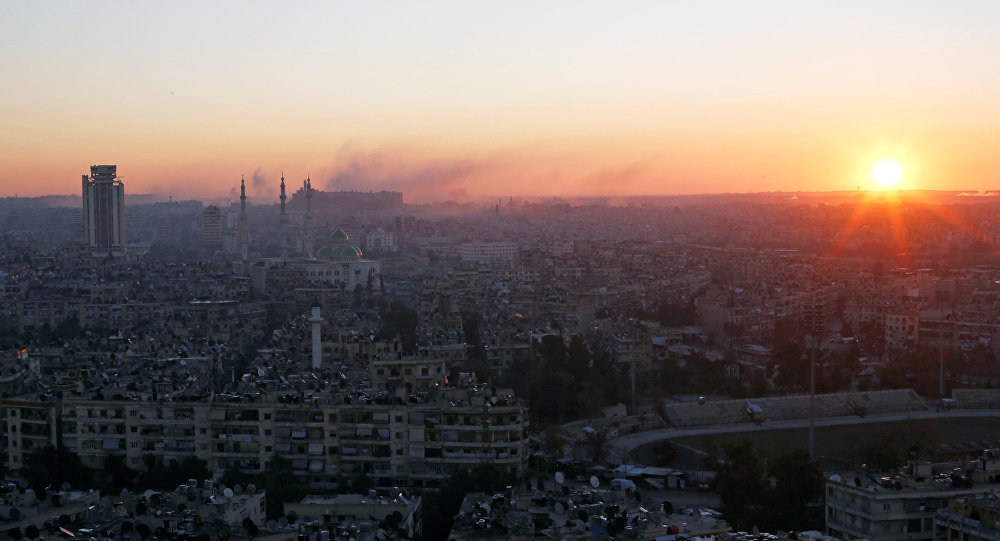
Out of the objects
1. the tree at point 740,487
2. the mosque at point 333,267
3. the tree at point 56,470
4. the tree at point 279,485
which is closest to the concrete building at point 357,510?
the tree at point 279,485

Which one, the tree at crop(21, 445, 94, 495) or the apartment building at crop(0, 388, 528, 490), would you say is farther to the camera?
the apartment building at crop(0, 388, 528, 490)

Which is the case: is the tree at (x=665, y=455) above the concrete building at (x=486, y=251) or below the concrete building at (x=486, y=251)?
below

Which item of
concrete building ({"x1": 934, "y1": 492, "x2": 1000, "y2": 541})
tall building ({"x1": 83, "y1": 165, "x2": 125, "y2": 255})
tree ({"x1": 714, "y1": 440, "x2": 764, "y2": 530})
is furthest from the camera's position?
tall building ({"x1": 83, "y1": 165, "x2": 125, "y2": 255})

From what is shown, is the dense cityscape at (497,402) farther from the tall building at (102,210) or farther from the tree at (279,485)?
the tall building at (102,210)

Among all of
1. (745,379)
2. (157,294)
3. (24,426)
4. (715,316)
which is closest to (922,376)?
(745,379)

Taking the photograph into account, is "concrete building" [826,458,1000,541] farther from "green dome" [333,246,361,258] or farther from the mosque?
"green dome" [333,246,361,258]

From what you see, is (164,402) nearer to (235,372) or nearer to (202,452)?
(202,452)

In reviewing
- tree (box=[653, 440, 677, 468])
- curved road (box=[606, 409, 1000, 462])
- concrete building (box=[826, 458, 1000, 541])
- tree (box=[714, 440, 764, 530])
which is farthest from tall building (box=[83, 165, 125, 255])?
concrete building (box=[826, 458, 1000, 541])
